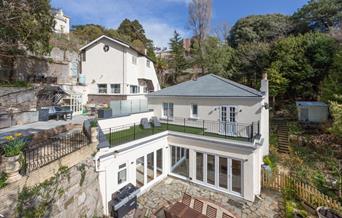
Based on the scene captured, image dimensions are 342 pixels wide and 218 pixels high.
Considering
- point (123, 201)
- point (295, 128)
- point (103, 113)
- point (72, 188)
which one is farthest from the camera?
point (295, 128)

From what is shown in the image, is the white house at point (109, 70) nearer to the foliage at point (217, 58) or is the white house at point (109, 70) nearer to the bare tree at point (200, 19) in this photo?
the foliage at point (217, 58)

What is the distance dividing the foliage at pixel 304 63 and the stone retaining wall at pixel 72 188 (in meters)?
24.2

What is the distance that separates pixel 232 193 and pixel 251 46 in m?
26.0

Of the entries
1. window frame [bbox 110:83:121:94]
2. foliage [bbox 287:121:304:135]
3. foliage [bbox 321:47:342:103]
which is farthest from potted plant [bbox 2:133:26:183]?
foliage [bbox 321:47:342:103]

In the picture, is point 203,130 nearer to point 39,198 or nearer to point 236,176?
point 236,176

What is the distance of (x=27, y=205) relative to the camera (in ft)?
18.7

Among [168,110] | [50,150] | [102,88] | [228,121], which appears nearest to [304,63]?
[228,121]

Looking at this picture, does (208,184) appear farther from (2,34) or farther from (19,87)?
(19,87)

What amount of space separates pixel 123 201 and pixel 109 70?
59.6 feet

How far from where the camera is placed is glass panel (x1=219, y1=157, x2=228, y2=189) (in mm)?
11922

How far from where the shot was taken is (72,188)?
24.5ft

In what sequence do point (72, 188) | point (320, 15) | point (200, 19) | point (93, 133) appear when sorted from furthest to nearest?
point (200, 19) → point (320, 15) → point (93, 133) → point (72, 188)

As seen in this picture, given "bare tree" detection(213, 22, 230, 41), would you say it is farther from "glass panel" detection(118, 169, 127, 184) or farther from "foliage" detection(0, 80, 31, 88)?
"glass panel" detection(118, 169, 127, 184)

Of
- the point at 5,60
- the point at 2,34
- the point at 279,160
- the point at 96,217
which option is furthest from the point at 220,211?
the point at 5,60
